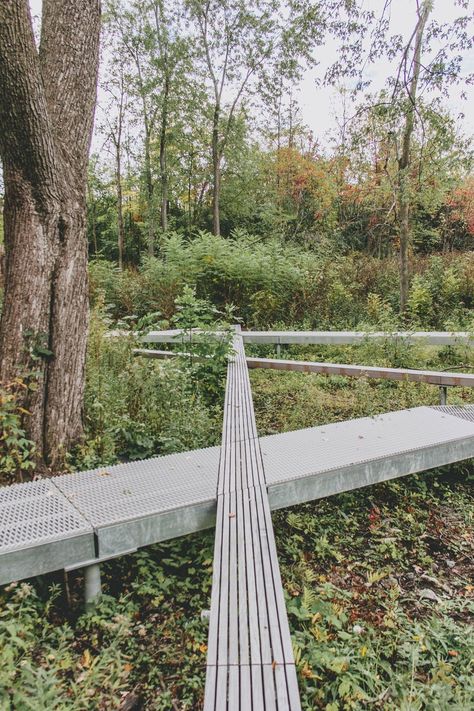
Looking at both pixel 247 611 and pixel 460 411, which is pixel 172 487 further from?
pixel 460 411

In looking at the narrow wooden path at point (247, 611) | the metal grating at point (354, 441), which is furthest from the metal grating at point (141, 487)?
the metal grating at point (354, 441)

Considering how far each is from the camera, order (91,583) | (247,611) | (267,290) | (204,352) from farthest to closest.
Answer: (267,290) < (204,352) < (91,583) < (247,611)

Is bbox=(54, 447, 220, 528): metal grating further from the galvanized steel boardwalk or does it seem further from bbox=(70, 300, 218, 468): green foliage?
bbox=(70, 300, 218, 468): green foliage

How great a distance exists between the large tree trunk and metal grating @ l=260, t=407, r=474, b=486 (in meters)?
1.67

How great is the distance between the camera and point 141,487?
264 centimetres

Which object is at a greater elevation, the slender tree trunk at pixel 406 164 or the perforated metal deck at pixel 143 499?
the slender tree trunk at pixel 406 164

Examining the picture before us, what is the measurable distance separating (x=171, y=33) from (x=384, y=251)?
1271cm

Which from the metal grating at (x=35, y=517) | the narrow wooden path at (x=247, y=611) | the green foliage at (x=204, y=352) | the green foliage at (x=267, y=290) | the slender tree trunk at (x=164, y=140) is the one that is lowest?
the narrow wooden path at (x=247, y=611)

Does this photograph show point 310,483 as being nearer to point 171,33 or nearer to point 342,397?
point 342,397

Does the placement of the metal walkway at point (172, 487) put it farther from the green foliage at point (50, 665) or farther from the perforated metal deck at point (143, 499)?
the green foliage at point (50, 665)

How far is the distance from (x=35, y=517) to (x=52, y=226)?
2.08 meters

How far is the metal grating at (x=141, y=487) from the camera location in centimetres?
234

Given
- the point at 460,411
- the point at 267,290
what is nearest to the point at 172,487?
the point at 460,411

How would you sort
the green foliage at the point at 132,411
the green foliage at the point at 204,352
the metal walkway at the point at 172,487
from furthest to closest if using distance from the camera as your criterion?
the green foliage at the point at 204,352 < the green foliage at the point at 132,411 < the metal walkway at the point at 172,487
